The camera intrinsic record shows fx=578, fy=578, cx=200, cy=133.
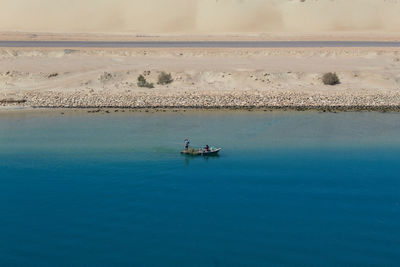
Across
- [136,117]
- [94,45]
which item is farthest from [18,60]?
[136,117]

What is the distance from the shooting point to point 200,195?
2645 centimetres

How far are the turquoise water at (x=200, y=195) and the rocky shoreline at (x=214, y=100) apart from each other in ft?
21.8

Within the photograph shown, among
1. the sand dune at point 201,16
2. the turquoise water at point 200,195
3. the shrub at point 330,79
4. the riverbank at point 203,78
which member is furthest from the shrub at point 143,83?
the sand dune at point 201,16

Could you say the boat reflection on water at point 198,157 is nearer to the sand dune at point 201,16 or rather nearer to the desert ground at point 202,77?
the desert ground at point 202,77

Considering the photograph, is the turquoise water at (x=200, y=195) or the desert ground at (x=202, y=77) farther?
the desert ground at (x=202, y=77)

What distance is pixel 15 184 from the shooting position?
28.0 m

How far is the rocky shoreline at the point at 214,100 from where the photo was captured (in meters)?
47.2

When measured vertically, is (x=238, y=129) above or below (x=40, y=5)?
below

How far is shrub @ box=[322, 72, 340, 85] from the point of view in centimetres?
5512

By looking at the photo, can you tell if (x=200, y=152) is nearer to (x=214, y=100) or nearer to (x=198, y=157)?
(x=198, y=157)

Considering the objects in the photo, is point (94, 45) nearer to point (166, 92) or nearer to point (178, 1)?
point (166, 92)

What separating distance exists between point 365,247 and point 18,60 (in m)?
49.8

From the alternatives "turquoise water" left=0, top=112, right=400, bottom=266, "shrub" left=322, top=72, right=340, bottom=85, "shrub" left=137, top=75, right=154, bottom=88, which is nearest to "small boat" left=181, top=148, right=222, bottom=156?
"turquoise water" left=0, top=112, right=400, bottom=266

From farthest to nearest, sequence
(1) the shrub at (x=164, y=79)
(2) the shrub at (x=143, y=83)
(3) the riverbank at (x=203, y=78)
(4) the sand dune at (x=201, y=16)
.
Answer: (4) the sand dune at (x=201, y=16)
(1) the shrub at (x=164, y=79)
(2) the shrub at (x=143, y=83)
(3) the riverbank at (x=203, y=78)
